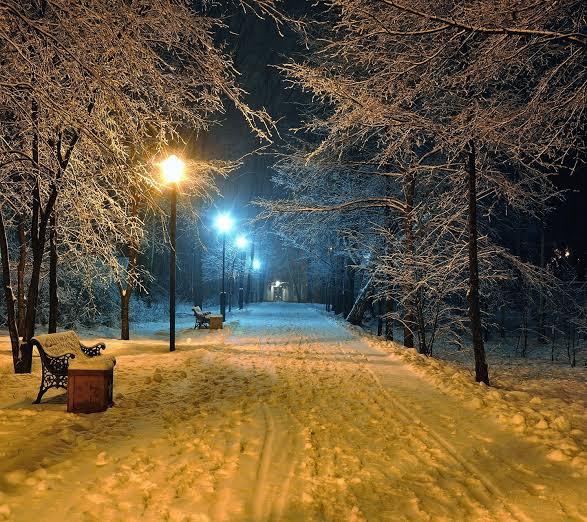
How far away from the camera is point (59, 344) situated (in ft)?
24.2

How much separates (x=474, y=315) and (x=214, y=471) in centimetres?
701

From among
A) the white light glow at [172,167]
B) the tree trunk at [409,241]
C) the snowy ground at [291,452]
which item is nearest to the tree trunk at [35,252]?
the snowy ground at [291,452]

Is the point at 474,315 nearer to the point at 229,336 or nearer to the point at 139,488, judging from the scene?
the point at 139,488

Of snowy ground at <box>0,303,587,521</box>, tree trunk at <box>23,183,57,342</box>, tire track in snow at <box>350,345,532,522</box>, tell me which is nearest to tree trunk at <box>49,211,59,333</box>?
tree trunk at <box>23,183,57,342</box>

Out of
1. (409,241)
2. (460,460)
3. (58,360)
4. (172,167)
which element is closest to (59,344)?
(58,360)

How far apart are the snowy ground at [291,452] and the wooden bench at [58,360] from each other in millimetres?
354

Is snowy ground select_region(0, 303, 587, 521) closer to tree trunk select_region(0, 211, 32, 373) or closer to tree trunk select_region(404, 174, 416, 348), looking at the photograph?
tree trunk select_region(0, 211, 32, 373)

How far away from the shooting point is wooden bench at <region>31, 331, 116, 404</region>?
6238 mm

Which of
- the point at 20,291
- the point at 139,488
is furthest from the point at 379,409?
the point at 20,291

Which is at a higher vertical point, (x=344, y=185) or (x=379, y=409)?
(x=344, y=185)

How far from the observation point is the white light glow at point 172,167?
11.6 meters

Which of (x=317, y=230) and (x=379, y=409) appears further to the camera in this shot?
(x=317, y=230)

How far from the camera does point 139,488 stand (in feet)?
12.5

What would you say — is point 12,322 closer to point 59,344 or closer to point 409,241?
point 59,344
